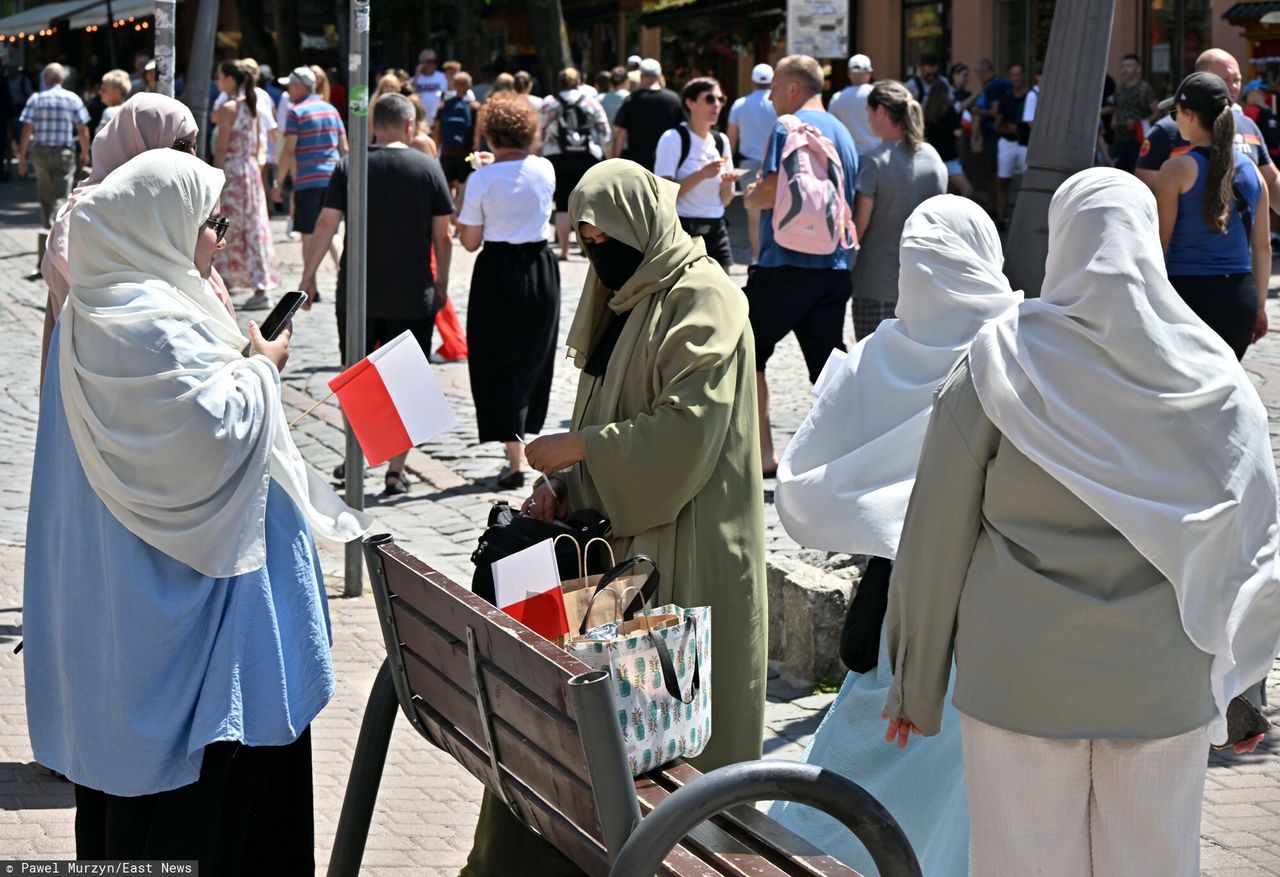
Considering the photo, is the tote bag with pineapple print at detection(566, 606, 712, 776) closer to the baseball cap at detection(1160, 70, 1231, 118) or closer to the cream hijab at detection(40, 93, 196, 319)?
the cream hijab at detection(40, 93, 196, 319)

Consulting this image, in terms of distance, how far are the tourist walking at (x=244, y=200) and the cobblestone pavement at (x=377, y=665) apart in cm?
126

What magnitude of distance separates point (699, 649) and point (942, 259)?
1.58 meters

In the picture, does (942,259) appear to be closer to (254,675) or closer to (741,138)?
(254,675)

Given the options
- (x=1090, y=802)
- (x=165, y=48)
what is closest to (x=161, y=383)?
(x=1090, y=802)

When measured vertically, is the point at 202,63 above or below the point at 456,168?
above

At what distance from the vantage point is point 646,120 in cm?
1609

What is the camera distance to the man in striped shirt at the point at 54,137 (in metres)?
20.2

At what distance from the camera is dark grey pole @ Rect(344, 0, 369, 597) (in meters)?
7.04

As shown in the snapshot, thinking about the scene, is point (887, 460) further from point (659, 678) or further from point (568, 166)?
point (568, 166)

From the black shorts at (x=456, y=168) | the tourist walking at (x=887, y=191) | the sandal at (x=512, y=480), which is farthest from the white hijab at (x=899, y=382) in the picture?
the black shorts at (x=456, y=168)

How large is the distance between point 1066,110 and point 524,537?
9.37 ft

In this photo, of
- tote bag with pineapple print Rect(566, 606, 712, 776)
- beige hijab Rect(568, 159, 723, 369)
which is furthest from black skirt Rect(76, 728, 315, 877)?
beige hijab Rect(568, 159, 723, 369)

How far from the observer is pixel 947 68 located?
27625 mm

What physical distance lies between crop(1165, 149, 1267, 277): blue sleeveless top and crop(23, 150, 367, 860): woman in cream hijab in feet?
16.4
